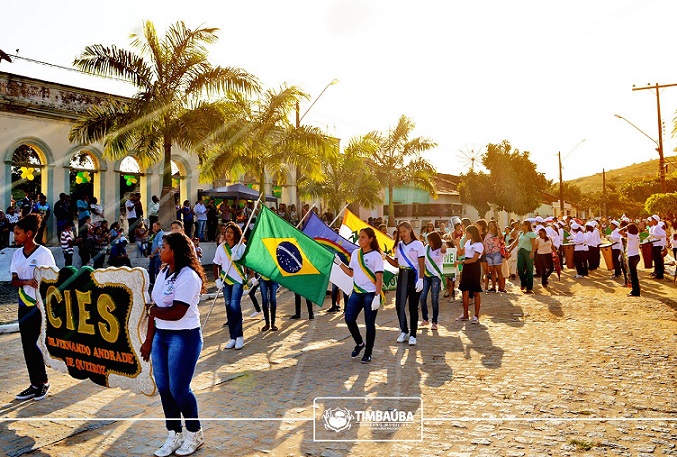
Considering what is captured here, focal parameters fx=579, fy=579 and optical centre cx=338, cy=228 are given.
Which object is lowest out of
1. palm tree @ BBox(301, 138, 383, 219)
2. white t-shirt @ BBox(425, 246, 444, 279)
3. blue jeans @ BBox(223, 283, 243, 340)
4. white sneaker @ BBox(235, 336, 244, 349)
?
white sneaker @ BBox(235, 336, 244, 349)

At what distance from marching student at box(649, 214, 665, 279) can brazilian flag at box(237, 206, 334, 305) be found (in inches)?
453

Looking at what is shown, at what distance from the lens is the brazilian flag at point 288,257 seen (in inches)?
336

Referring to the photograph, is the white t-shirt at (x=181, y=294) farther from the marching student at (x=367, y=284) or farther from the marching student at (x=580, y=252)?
the marching student at (x=580, y=252)

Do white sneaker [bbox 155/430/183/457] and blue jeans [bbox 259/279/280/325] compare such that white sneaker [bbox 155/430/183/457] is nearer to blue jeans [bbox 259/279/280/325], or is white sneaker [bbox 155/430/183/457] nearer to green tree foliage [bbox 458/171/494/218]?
blue jeans [bbox 259/279/280/325]

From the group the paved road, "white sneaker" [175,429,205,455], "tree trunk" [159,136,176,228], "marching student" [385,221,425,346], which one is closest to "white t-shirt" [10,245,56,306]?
the paved road

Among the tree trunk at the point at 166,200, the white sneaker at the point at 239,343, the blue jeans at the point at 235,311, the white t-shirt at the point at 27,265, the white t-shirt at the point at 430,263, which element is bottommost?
the white sneaker at the point at 239,343

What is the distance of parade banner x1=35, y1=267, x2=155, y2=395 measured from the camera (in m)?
5.16

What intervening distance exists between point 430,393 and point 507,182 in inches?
1559

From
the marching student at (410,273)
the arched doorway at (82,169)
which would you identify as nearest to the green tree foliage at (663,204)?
the marching student at (410,273)

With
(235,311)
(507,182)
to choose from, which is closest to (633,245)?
(235,311)

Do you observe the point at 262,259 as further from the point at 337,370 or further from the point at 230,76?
the point at 230,76

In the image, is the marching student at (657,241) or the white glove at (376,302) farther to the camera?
the marching student at (657,241)

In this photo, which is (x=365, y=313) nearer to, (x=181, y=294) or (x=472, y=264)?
(x=472, y=264)

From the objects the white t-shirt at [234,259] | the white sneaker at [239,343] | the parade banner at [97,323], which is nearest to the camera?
the parade banner at [97,323]
